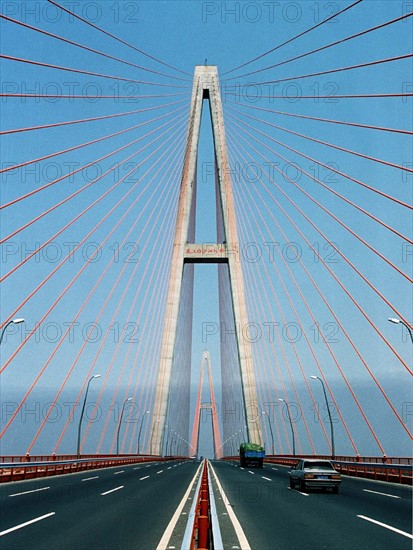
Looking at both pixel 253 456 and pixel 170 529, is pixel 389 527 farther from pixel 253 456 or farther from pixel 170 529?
pixel 253 456

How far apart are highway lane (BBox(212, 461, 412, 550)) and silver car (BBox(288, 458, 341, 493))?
1.59 ft

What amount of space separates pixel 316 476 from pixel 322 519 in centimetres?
828

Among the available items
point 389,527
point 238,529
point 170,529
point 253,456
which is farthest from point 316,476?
point 253,456

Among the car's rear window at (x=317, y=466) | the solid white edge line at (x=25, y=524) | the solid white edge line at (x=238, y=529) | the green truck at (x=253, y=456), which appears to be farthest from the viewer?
the green truck at (x=253, y=456)

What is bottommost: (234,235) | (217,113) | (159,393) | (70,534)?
(70,534)

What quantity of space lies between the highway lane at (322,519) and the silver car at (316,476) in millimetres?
485

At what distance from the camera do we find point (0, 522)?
464 inches

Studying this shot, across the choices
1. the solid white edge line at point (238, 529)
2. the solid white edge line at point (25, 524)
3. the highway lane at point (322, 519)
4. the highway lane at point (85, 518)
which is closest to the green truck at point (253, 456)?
the highway lane at point (322, 519)

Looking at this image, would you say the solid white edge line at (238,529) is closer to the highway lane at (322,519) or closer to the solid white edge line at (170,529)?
the highway lane at (322,519)

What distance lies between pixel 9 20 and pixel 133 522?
14.3 meters

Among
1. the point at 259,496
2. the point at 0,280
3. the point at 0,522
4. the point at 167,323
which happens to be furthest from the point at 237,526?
the point at 167,323

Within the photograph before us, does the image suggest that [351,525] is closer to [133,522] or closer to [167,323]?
[133,522]

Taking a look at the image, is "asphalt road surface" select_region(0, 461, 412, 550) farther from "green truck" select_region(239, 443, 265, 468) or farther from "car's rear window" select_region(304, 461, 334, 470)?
"green truck" select_region(239, 443, 265, 468)

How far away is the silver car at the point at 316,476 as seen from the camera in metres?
20.9
